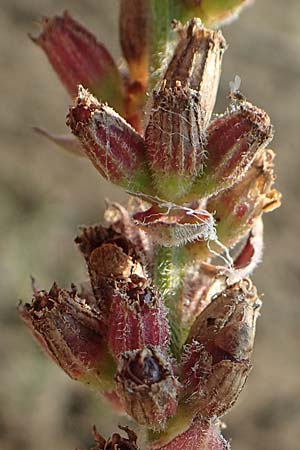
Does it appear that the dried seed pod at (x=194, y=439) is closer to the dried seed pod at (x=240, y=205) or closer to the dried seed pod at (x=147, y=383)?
the dried seed pod at (x=147, y=383)

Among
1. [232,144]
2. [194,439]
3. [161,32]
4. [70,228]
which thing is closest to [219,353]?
[194,439]

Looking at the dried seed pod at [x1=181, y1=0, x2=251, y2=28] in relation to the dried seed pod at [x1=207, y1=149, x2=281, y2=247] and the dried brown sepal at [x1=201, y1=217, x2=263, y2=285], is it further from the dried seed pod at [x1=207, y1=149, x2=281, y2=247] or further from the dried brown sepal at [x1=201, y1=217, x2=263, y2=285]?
the dried brown sepal at [x1=201, y1=217, x2=263, y2=285]

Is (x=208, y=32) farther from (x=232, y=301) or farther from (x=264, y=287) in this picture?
(x=264, y=287)

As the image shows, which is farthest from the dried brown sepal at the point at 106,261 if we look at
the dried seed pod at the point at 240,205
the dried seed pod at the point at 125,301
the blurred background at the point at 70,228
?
the blurred background at the point at 70,228

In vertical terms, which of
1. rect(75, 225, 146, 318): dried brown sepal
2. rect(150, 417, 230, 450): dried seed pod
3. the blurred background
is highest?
the blurred background

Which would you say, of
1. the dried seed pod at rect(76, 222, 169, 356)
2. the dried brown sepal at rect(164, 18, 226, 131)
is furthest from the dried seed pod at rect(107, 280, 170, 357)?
the dried brown sepal at rect(164, 18, 226, 131)

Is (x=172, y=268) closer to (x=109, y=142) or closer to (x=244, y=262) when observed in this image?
(x=244, y=262)
